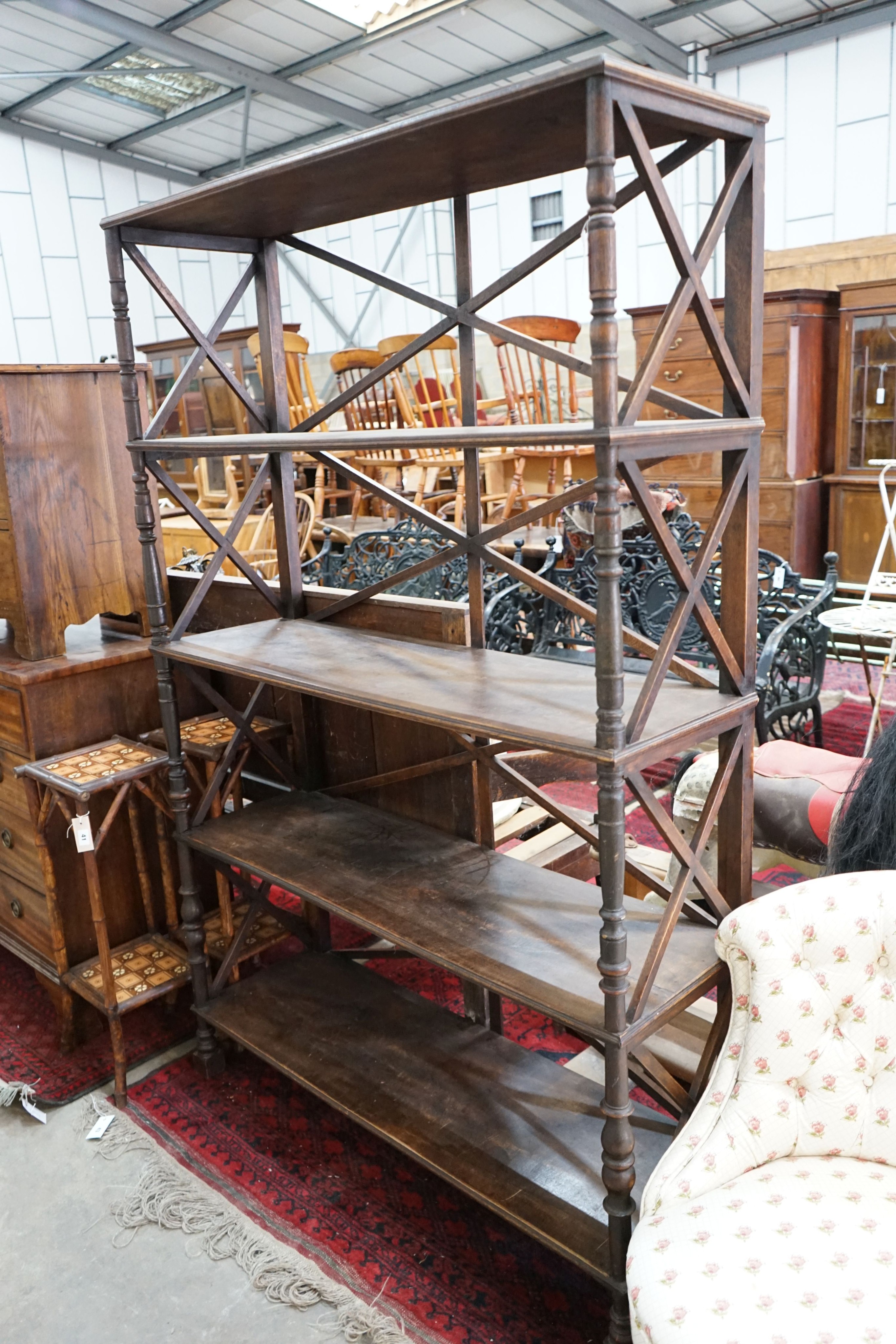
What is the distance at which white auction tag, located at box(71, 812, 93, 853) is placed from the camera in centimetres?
242

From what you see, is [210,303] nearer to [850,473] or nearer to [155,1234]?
[850,473]

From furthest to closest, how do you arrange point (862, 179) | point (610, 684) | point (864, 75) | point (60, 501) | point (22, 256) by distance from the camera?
point (22, 256), point (862, 179), point (864, 75), point (60, 501), point (610, 684)

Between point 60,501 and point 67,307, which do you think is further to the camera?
point 67,307

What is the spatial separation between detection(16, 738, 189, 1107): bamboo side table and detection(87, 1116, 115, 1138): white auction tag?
59 mm

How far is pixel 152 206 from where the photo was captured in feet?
6.99

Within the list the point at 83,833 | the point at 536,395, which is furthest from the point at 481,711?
the point at 536,395

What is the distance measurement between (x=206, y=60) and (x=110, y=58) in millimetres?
973

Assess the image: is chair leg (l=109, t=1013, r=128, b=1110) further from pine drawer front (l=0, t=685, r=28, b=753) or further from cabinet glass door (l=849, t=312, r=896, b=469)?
cabinet glass door (l=849, t=312, r=896, b=469)

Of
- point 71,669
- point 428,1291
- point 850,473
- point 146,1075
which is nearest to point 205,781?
point 71,669

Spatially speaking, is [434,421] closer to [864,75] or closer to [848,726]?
[848,726]

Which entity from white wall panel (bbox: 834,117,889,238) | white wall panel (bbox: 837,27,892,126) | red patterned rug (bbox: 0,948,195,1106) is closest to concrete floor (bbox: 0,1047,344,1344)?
red patterned rug (bbox: 0,948,195,1106)

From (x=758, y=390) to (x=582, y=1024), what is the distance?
111 centimetres

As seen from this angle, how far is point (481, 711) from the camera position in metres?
1.82

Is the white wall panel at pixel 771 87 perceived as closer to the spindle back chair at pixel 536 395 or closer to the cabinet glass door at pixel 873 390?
the cabinet glass door at pixel 873 390
